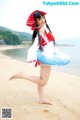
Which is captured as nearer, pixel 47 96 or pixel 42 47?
pixel 42 47

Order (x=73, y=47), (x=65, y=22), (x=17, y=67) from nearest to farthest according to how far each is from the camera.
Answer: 1. (x=65, y=22)
2. (x=73, y=47)
3. (x=17, y=67)

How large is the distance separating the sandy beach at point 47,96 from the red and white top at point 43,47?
22 centimetres

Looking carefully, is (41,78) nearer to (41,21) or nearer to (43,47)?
(43,47)

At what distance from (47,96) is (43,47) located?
1.04ft

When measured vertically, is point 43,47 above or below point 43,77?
above

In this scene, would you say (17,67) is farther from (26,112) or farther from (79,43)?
(26,112)

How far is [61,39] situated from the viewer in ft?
7.09

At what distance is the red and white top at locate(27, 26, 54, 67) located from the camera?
1845mm

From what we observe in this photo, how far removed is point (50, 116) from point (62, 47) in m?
0.48

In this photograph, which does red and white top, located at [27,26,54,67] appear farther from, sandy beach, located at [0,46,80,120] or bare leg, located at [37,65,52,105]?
sandy beach, located at [0,46,80,120]

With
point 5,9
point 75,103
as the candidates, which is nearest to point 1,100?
point 75,103

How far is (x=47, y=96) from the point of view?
6.75 feet

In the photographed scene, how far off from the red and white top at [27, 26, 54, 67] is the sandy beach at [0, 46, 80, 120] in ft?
0.73

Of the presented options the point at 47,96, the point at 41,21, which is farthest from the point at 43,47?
the point at 47,96
